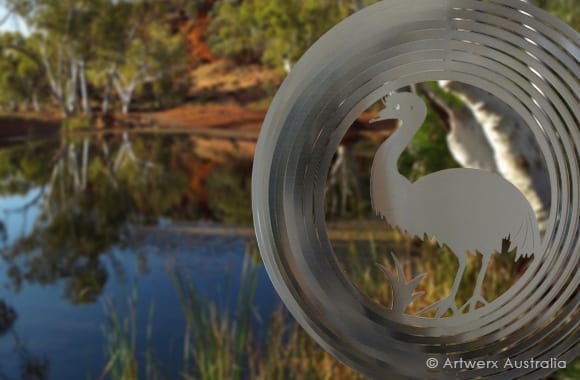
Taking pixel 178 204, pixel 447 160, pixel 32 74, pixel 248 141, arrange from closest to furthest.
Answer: pixel 447 160 < pixel 178 204 < pixel 248 141 < pixel 32 74

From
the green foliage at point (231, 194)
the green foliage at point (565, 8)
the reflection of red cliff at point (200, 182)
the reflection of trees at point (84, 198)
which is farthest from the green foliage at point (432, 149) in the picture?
the reflection of red cliff at point (200, 182)

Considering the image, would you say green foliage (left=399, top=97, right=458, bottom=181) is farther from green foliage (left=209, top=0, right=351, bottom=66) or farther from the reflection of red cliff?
green foliage (left=209, top=0, right=351, bottom=66)

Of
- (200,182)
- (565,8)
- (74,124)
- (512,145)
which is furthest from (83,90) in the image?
(512,145)

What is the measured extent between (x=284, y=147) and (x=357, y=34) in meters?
0.09

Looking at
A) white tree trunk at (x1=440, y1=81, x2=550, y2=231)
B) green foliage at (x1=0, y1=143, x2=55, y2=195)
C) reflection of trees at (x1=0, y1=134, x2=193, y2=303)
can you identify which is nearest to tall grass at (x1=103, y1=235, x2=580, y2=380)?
white tree trunk at (x1=440, y1=81, x2=550, y2=231)

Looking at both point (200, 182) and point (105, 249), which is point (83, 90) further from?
point (105, 249)

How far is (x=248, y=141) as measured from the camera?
8.23 metres

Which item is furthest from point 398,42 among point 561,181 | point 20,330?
point 20,330

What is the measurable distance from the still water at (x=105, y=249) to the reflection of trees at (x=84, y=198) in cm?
1

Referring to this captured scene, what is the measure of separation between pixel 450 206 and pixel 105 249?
3.86 metres

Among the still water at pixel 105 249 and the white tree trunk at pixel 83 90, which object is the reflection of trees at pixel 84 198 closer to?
the still water at pixel 105 249

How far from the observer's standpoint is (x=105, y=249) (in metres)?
4.05

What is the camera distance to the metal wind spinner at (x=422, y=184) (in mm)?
410

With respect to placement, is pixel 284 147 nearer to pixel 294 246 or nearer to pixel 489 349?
pixel 294 246
